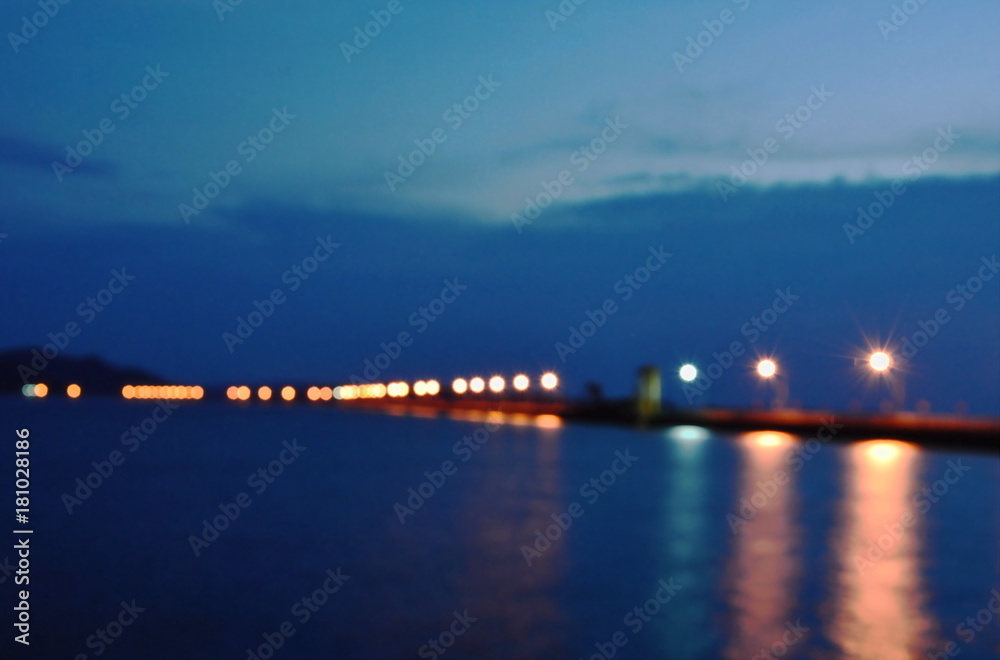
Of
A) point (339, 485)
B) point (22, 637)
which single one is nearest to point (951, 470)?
point (339, 485)

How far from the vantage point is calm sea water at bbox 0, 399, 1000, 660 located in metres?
12.2

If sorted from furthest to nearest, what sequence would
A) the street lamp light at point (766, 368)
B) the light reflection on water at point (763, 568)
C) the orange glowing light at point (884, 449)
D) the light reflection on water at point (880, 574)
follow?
the street lamp light at point (766, 368)
the orange glowing light at point (884, 449)
the light reflection on water at point (763, 568)
the light reflection on water at point (880, 574)

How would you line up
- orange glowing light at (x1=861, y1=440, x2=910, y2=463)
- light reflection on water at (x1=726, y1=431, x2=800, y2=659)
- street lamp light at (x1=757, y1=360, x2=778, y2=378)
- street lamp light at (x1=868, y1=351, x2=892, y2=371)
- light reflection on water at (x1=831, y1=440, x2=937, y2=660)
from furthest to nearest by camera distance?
1. street lamp light at (x1=757, y1=360, x2=778, y2=378)
2. street lamp light at (x1=868, y1=351, x2=892, y2=371)
3. orange glowing light at (x1=861, y1=440, x2=910, y2=463)
4. light reflection on water at (x1=726, y1=431, x2=800, y2=659)
5. light reflection on water at (x1=831, y1=440, x2=937, y2=660)

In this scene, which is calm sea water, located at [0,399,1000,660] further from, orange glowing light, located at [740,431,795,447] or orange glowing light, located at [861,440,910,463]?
orange glowing light, located at [740,431,795,447]

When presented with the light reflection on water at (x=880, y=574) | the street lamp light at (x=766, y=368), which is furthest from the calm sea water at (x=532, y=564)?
the street lamp light at (x=766, y=368)

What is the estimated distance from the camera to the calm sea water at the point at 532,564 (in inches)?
481

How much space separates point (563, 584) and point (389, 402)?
161 meters

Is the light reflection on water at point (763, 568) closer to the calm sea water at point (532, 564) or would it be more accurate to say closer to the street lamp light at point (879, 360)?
the calm sea water at point (532, 564)

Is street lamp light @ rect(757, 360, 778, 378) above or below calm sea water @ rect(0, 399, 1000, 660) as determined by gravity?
above

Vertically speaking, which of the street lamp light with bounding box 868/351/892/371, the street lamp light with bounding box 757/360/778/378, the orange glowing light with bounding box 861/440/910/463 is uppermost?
the street lamp light with bounding box 757/360/778/378

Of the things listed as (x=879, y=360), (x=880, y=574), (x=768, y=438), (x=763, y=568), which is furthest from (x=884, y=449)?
(x=880, y=574)

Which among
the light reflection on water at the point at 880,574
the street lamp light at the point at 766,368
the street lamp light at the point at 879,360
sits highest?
the street lamp light at the point at 766,368

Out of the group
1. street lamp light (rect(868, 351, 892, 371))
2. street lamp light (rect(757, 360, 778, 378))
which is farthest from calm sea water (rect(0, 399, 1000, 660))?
street lamp light (rect(757, 360, 778, 378))

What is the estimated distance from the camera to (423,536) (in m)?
20.5
